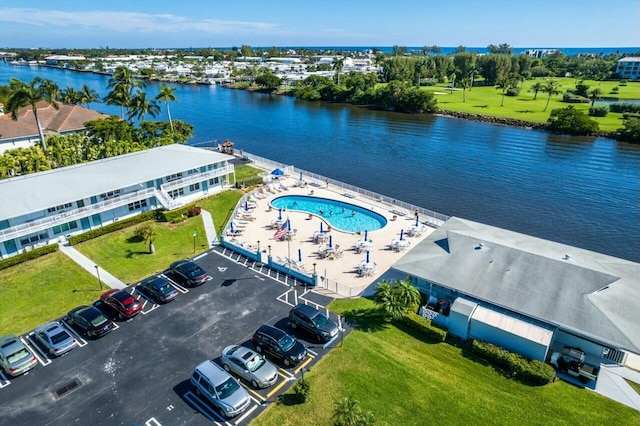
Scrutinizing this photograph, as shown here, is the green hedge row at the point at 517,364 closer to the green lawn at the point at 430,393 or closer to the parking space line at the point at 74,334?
the green lawn at the point at 430,393

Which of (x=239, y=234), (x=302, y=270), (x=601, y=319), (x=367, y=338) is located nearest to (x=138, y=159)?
(x=239, y=234)

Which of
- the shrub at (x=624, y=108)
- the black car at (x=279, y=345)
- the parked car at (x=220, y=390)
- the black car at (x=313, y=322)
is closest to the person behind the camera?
the parked car at (x=220, y=390)

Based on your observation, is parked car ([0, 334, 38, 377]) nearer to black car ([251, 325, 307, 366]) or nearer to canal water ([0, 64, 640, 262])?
black car ([251, 325, 307, 366])

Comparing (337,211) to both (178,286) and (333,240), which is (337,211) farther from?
(178,286)

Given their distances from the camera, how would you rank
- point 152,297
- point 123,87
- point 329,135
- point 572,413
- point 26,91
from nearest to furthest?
point 572,413, point 152,297, point 26,91, point 123,87, point 329,135

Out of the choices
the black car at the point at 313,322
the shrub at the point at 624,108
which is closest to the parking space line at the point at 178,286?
the black car at the point at 313,322

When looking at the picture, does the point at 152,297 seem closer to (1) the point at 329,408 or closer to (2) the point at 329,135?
(1) the point at 329,408

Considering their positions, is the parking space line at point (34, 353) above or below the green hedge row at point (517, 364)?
below
